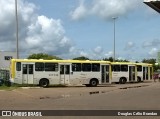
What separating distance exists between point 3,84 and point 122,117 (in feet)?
111

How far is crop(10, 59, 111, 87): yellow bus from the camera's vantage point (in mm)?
41875

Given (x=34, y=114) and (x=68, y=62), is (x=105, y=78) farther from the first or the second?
(x=34, y=114)

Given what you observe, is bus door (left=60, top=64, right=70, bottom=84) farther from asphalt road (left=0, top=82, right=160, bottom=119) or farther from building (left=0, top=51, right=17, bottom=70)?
building (left=0, top=51, right=17, bottom=70)

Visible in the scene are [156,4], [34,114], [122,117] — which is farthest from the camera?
[156,4]

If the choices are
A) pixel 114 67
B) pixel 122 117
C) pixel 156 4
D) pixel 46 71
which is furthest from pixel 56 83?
pixel 122 117

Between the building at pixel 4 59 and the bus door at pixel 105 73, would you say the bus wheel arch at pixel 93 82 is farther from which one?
the building at pixel 4 59

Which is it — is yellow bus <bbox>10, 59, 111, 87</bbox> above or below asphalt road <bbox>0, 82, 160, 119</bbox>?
above

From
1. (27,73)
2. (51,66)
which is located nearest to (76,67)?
(51,66)

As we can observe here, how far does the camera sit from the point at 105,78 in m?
45.9

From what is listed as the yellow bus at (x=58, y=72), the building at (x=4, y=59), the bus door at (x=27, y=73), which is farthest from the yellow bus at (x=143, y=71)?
the building at (x=4, y=59)

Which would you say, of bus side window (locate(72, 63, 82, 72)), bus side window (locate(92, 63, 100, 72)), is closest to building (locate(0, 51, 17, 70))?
bus side window (locate(92, 63, 100, 72))

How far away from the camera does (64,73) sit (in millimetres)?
43438

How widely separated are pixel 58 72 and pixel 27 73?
9.92 ft

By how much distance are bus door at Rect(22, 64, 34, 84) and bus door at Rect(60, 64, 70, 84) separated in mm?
2849
